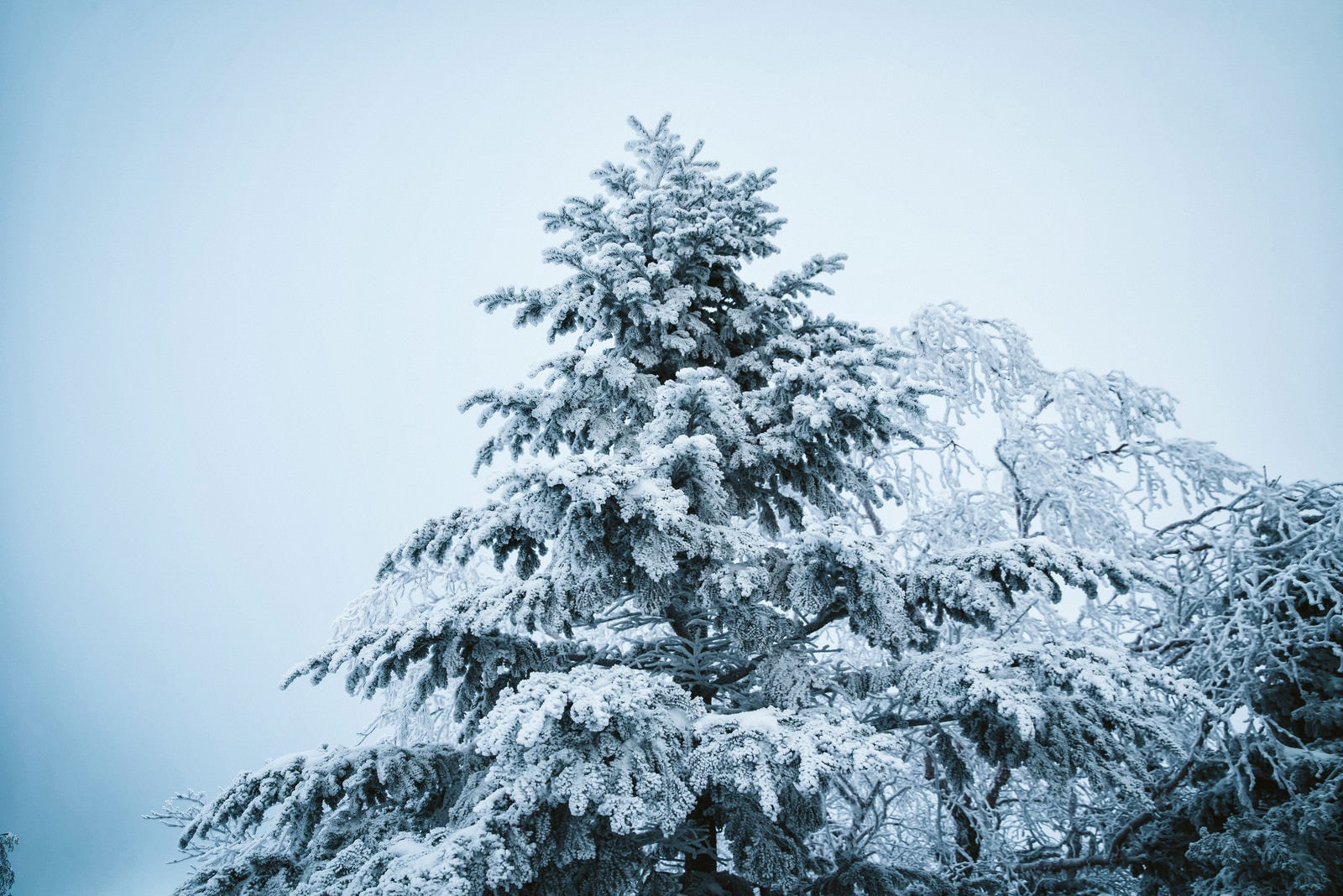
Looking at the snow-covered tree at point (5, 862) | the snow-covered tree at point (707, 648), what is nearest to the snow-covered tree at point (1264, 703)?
the snow-covered tree at point (707, 648)

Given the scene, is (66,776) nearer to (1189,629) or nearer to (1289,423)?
(1189,629)

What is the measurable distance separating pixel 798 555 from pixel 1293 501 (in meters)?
5.06

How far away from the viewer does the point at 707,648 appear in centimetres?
486

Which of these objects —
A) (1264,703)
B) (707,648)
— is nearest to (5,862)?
(707,648)

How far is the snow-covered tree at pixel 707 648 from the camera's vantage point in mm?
3068

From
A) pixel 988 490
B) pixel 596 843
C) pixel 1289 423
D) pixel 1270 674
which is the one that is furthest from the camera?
pixel 1289 423

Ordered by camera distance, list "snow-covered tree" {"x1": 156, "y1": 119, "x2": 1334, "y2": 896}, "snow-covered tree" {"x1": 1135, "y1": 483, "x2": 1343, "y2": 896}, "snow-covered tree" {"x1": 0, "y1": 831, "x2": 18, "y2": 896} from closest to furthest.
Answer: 1. "snow-covered tree" {"x1": 156, "y1": 119, "x2": 1334, "y2": 896}
2. "snow-covered tree" {"x1": 1135, "y1": 483, "x2": 1343, "y2": 896}
3. "snow-covered tree" {"x1": 0, "y1": 831, "x2": 18, "y2": 896}

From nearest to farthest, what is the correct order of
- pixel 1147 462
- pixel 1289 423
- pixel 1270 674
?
pixel 1270 674
pixel 1147 462
pixel 1289 423

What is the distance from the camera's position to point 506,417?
17.6 feet

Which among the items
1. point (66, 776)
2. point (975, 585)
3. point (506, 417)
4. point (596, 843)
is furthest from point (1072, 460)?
point (66, 776)

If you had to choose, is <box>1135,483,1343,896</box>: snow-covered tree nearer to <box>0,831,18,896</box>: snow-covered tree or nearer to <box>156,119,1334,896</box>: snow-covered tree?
<box>156,119,1334,896</box>: snow-covered tree

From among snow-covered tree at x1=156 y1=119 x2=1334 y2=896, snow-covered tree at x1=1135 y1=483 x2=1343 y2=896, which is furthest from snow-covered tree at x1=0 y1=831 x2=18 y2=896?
snow-covered tree at x1=1135 y1=483 x2=1343 y2=896

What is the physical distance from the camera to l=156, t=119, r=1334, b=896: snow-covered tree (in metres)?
3.07

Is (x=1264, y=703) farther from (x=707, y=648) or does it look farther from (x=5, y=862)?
(x=5, y=862)
